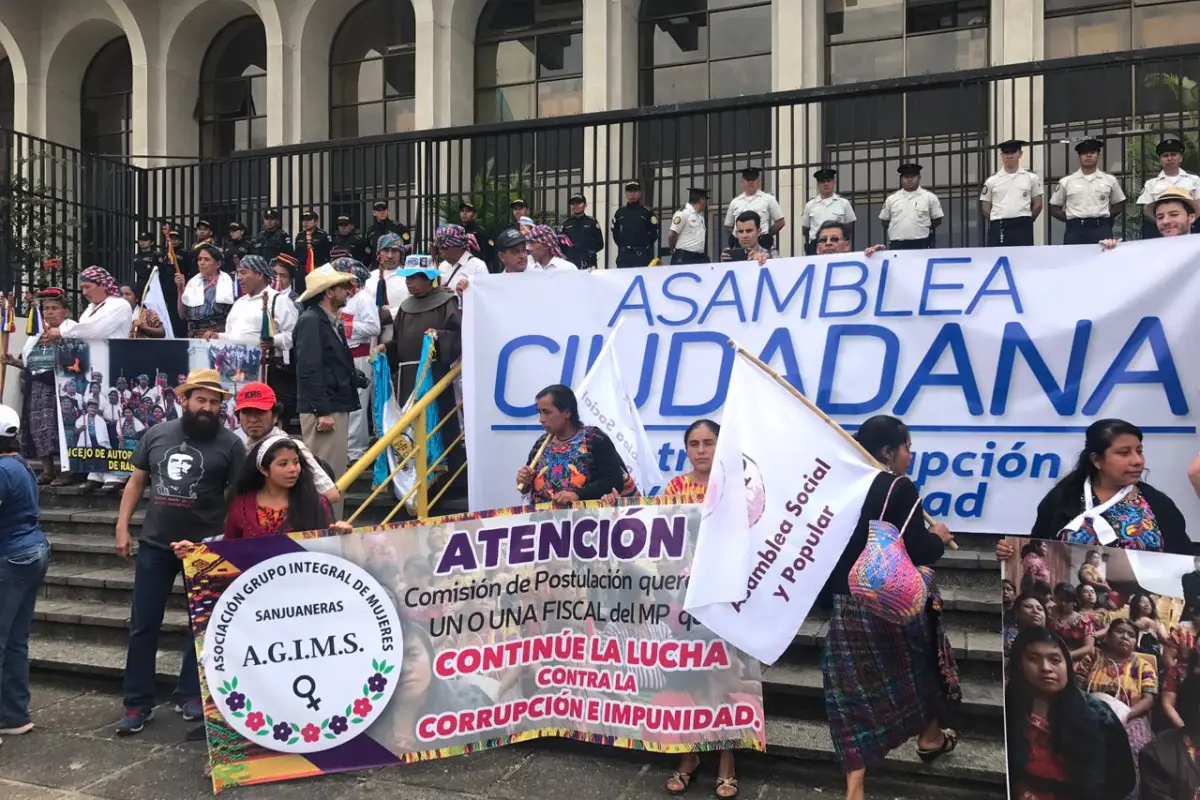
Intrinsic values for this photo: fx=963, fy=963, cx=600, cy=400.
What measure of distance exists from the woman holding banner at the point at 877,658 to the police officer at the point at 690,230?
21.3 ft

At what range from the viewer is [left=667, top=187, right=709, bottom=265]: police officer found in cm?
1010

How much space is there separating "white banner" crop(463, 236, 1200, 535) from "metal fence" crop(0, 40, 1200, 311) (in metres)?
3.28

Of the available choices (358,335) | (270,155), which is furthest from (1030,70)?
(270,155)

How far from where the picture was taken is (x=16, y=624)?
4.98 metres

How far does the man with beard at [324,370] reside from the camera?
6340mm

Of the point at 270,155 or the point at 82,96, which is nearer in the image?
the point at 270,155

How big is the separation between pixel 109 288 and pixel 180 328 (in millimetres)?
2844

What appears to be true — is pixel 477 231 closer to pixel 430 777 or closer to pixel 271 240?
pixel 271 240

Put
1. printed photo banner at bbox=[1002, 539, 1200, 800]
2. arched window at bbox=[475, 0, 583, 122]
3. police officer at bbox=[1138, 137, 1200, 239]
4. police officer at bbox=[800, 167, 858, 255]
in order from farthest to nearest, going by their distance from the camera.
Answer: arched window at bbox=[475, 0, 583, 122] → police officer at bbox=[800, 167, 858, 255] → police officer at bbox=[1138, 137, 1200, 239] → printed photo banner at bbox=[1002, 539, 1200, 800]

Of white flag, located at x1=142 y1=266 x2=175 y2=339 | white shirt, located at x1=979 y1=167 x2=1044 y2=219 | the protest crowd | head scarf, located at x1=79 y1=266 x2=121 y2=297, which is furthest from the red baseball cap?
white shirt, located at x1=979 y1=167 x2=1044 y2=219

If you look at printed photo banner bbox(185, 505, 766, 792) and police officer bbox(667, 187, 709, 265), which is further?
police officer bbox(667, 187, 709, 265)

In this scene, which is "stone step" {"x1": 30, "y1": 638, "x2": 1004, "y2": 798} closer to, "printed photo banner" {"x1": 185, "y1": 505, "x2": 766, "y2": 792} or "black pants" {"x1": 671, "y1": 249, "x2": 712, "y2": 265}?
"printed photo banner" {"x1": 185, "y1": 505, "x2": 766, "y2": 792}

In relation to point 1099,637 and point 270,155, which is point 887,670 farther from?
point 270,155

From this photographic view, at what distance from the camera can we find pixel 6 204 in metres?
12.9
